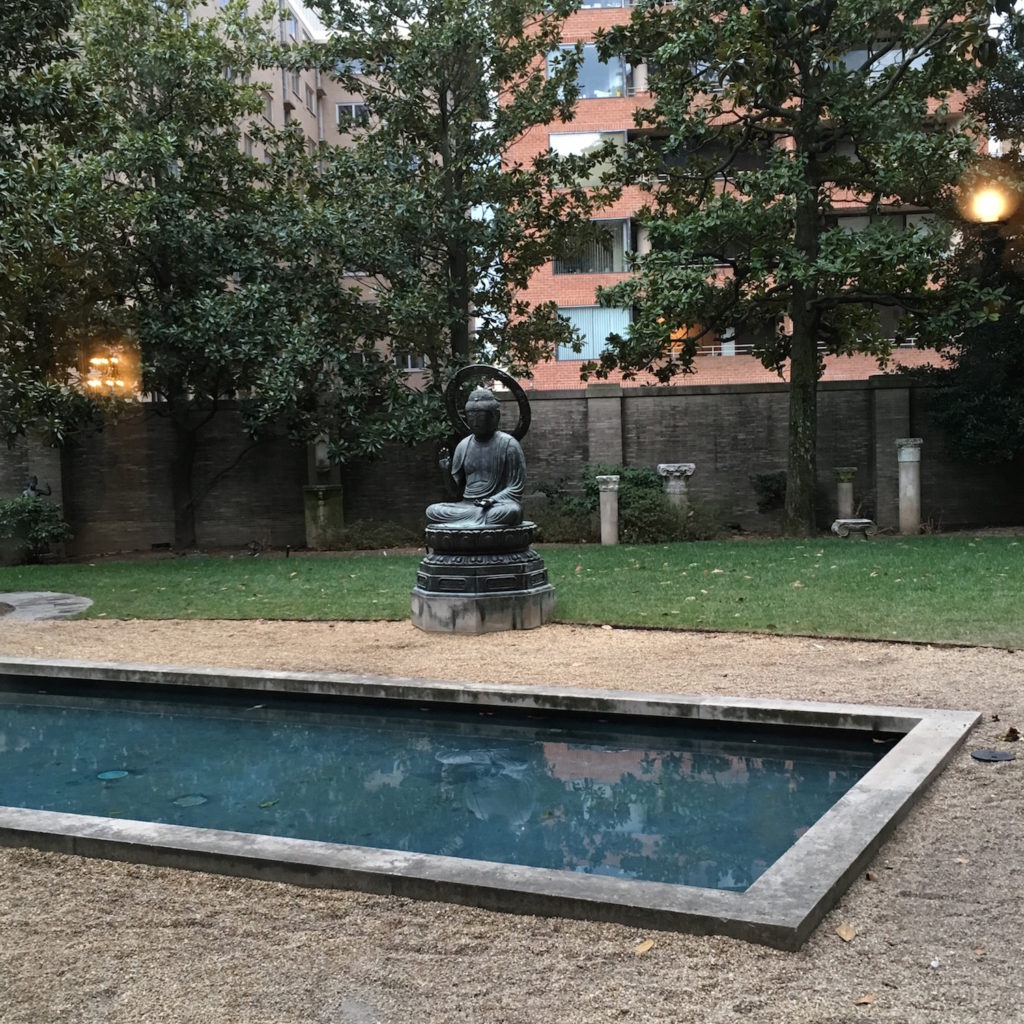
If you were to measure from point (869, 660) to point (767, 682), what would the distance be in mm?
1170

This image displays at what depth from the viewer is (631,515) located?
18.2 metres

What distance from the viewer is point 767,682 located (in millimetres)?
7199

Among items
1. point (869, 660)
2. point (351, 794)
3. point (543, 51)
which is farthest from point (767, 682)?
point (543, 51)

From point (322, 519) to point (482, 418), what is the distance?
33.0ft

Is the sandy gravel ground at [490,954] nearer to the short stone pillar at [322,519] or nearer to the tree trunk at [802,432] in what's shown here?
the tree trunk at [802,432]

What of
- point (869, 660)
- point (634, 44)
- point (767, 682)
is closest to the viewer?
point (767, 682)

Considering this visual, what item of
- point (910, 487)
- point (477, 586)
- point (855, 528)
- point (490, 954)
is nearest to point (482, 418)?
point (477, 586)

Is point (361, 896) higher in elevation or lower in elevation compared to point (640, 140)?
lower

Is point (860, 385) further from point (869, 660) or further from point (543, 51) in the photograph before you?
point (869, 660)

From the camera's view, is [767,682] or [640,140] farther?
[640,140]

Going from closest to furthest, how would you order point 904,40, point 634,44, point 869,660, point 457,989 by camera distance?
point 457,989 < point 869,660 < point 904,40 < point 634,44

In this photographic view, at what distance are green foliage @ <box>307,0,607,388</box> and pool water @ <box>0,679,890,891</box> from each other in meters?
11.7

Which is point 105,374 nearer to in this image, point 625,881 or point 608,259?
point 608,259

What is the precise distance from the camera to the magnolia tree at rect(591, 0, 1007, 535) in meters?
15.7
